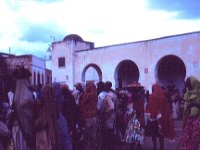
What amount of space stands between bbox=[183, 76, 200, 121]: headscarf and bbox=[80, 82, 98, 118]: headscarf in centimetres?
241

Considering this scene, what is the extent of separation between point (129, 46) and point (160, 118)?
55.8 ft

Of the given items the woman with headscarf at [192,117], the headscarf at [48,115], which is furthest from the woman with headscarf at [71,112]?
the woman with headscarf at [192,117]

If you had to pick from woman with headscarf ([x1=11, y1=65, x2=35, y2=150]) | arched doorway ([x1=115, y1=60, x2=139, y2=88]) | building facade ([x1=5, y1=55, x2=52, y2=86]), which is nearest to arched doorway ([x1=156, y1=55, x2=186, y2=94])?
arched doorway ([x1=115, y1=60, x2=139, y2=88])

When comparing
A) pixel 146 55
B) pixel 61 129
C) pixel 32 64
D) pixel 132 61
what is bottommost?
pixel 61 129

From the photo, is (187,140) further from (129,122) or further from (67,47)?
(67,47)

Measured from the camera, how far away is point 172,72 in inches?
1070

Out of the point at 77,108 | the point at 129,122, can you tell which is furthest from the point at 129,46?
the point at 77,108

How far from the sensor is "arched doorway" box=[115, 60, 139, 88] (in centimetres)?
2855

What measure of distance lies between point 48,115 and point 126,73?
22631mm

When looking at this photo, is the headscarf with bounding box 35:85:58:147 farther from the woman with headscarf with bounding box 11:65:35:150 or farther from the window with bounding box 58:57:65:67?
the window with bounding box 58:57:65:67

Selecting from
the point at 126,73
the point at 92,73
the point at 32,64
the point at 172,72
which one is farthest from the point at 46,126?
the point at 32,64

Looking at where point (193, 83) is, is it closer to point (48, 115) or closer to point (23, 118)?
point (48, 115)

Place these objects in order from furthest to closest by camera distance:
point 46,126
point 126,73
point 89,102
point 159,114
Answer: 1. point 126,73
2. point 159,114
3. point 89,102
4. point 46,126

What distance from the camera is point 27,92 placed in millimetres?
7105
